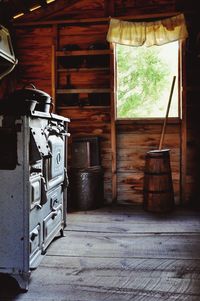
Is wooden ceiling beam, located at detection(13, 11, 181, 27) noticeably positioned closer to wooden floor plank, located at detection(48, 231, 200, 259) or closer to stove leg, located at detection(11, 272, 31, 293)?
wooden floor plank, located at detection(48, 231, 200, 259)

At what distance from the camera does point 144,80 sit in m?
4.41

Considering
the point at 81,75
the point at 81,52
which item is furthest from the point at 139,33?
the point at 81,75

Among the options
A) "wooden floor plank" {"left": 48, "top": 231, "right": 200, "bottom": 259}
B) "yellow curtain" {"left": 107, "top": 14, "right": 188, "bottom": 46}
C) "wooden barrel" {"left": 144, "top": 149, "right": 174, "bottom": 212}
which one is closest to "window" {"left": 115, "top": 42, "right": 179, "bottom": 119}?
"yellow curtain" {"left": 107, "top": 14, "right": 188, "bottom": 46}

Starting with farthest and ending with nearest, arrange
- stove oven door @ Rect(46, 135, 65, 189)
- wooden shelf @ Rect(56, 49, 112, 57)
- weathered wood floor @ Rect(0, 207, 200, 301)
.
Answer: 1. wooden shelf @ Rect(56, 49, 112, 57)
2. stove oven door @ Rect(46, 135, 65, 189)
3. weathered wood floor @ Rect(0, 207, 200, 301)

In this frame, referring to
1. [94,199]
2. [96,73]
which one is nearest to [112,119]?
[96,73]

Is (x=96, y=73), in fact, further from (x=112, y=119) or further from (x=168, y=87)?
(x=168, y=87)

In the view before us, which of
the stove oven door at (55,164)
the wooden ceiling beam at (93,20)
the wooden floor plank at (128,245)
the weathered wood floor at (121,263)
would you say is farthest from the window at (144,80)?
the wooden floor plank at (128,245)

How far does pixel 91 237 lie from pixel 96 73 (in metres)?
2.47

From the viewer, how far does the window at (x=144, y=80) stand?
14.3 ft

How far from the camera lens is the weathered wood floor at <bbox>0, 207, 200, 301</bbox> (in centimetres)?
184

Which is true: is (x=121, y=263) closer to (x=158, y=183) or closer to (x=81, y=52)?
(x=158, y=183)

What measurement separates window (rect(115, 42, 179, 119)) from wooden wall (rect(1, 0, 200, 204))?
20 centimetres

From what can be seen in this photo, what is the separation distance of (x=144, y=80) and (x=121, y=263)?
2.89m

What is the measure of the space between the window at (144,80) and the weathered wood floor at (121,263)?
1655 mm
